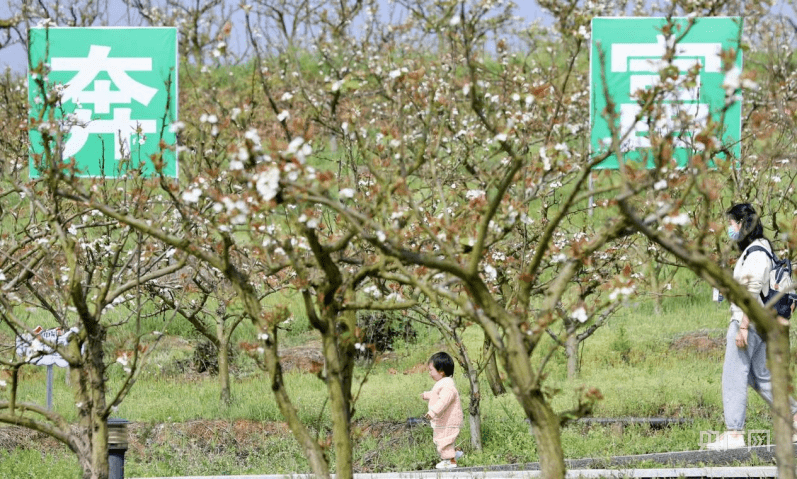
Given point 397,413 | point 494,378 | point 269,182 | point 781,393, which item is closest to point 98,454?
point 269,182

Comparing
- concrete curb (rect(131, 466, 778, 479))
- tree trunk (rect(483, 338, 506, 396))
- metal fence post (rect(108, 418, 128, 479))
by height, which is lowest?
concrete curb (rect(131, 466, 778, 479))

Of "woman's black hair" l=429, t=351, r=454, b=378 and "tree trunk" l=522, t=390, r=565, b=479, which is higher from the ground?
"woman's black hair" l=429, t=351, r=454, b=378

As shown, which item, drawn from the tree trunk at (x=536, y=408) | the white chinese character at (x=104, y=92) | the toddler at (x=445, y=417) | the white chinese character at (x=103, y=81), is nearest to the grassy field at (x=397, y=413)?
the toddler at (x=445, y=417)

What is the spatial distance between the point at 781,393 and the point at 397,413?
5555 millimetres

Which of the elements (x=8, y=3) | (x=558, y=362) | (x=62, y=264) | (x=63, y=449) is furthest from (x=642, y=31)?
(x=8, y=3)

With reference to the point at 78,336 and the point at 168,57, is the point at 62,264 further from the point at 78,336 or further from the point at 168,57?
the point at 78,336

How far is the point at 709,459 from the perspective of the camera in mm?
6746

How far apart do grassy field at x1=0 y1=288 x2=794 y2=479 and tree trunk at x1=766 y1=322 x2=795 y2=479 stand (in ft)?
11.2

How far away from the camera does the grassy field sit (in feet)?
24.8

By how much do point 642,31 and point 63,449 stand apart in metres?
6.90

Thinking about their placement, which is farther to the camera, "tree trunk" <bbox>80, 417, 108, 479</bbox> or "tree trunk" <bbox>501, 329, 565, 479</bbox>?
"tree trunk" <bbox>80, 417, 108, 479</bbox>

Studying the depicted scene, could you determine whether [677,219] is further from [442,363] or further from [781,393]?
[442,363]

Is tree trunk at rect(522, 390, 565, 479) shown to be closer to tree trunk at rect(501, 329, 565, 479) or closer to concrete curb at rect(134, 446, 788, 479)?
tree trunk at rect(501, 329, 565, 479)

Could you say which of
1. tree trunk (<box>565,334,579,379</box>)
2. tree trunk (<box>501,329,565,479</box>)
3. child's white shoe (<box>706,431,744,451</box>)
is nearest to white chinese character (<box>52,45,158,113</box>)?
tree trunk (<box>565,334,579,379</box>)
